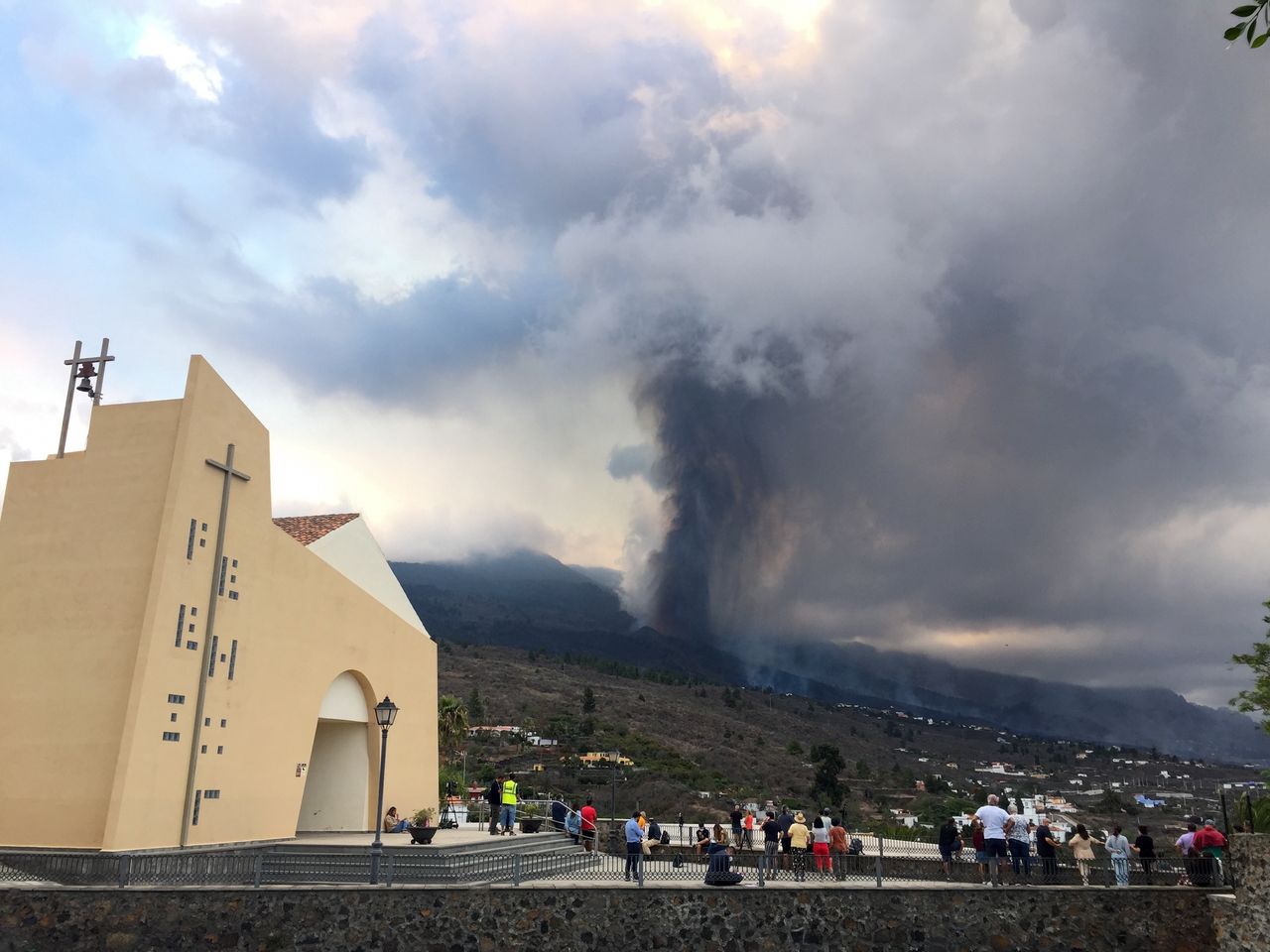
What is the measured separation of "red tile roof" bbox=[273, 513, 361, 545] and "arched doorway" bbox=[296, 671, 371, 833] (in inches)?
154

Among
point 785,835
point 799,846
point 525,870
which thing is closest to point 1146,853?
point 799,846

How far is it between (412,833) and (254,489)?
838 centimetres

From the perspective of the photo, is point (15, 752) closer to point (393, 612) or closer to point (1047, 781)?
point (393, 612)

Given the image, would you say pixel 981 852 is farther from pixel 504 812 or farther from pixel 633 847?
pixel 504 812

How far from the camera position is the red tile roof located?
79.2 feet

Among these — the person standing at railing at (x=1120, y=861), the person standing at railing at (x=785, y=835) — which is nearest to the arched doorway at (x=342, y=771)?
the person standing at railing at (x=785, y=835)

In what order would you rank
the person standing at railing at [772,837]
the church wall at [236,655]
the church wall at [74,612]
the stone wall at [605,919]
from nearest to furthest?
the stone wall at [605,919] → the church wall at [74,612] → the church wall at [236,655] → the person standing at railing at [772,837]

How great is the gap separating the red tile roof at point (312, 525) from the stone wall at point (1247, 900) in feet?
71.5

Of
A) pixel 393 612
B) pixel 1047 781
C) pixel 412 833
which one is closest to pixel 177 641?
pixel 412 833

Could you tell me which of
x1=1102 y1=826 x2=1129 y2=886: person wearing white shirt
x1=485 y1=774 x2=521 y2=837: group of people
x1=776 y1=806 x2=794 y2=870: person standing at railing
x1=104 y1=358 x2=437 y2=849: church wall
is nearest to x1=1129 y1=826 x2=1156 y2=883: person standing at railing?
x1=1102 y1=826 x2=1129 y2=886: person wearing white shirt

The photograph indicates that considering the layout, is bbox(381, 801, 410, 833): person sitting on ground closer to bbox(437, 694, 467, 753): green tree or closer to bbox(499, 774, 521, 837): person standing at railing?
bbox(499, 774, 521, 837): person standing at railing

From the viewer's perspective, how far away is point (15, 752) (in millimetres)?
16906

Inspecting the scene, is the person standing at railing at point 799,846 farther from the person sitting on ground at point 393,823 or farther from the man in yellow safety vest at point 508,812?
the person sitting on ground at point 393,823

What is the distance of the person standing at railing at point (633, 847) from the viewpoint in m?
16.8
